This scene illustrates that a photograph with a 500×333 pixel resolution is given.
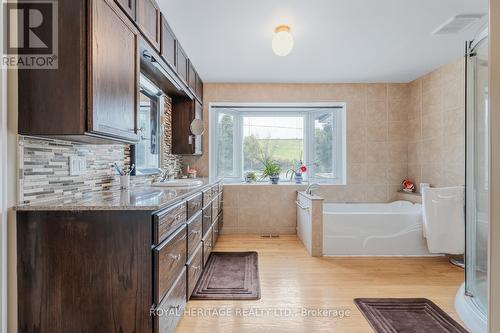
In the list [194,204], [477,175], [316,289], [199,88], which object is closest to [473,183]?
[477,175]

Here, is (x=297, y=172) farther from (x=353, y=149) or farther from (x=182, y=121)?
(x=182, y=121)

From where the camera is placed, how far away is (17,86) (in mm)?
1268

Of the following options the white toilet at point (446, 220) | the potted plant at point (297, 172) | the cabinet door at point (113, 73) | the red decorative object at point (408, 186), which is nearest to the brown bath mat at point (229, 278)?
the cabinet door at point (113, 73)

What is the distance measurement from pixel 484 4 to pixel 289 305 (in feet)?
9.05

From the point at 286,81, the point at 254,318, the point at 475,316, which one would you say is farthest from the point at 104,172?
the point at 286,81

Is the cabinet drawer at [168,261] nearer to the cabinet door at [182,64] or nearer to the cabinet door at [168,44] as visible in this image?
the cabinet door at [168,44]

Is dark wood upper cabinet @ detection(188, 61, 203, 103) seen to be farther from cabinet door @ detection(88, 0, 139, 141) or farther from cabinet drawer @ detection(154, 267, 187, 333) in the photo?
cabinet drawer @ detection(154, 267, 187, 333)

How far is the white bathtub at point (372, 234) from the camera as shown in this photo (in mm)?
3201

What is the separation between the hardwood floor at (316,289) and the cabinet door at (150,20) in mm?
1991

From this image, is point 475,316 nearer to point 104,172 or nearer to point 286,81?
point 104,172

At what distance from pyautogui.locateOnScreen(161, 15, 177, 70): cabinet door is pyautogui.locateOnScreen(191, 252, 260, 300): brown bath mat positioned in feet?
6.44

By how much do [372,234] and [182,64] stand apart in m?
2.86

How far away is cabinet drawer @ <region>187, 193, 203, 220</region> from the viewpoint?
203 cm

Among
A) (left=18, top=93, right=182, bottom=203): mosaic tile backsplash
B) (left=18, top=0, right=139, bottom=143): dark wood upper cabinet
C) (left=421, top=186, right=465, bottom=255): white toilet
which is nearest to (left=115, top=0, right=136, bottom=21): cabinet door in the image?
(left=18, top=0, right=139, bottom=143): dark wood upper cabinet
